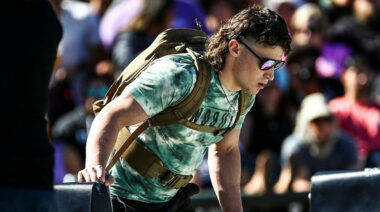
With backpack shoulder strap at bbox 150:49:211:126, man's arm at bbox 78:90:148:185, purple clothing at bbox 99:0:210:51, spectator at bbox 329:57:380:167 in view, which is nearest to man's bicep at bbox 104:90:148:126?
man's arm at bbox 78:90:148:185

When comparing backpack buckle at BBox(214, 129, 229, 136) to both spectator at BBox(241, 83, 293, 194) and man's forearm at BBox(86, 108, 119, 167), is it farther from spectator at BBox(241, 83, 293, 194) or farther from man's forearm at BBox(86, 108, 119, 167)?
spectator at BBox(241, 83, 293, 194)

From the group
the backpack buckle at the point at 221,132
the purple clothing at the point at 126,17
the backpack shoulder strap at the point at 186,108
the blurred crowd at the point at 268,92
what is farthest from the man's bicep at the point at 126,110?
the purple clothing at the point at 126,17

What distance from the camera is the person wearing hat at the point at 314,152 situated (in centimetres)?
788

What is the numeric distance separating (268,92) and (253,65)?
4010mm

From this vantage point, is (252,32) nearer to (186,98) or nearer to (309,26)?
(186,98)

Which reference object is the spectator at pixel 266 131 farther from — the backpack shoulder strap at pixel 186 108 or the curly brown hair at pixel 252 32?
the backpack shoulder strap at pixel 186 108

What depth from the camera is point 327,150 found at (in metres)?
7.98

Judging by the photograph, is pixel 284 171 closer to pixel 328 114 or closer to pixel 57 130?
pixel 328 114

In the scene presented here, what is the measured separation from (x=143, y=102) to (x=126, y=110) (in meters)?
0.10

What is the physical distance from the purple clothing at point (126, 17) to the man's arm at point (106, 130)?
393 centimetres

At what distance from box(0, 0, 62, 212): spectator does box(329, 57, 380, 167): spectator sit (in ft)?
17.6

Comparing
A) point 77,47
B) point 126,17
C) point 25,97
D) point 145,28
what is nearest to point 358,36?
point 126,17

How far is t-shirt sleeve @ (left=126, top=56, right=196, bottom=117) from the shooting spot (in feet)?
13.1

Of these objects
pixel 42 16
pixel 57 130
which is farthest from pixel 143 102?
pixel 57 130
